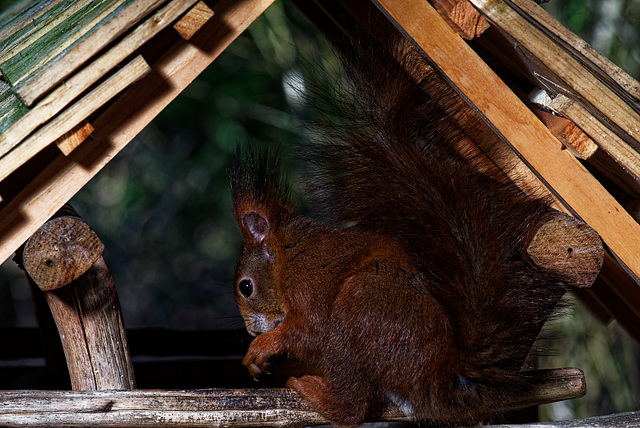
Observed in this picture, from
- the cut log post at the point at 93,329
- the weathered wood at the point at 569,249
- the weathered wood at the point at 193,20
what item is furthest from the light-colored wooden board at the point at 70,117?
the weathered wood at the point at 569,249

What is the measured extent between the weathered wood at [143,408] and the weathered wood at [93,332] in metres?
0.12

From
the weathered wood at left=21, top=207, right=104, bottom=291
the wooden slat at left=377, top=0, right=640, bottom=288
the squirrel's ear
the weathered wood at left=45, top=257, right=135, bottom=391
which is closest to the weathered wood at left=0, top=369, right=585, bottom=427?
the weathered wood at left=45, top=257, right=135, bottom=391

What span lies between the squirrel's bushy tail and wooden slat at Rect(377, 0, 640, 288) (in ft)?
0.52

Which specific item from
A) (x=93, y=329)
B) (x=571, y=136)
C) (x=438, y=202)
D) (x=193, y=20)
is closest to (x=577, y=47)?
(x=571, y=136)

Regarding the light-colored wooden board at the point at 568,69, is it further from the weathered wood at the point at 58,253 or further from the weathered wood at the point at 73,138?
the weathered wood at the point at 58,253

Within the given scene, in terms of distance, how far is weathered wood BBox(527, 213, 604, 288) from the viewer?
1378 mm

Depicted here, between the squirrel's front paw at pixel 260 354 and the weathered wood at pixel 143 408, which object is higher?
the weathered wood at pixel 143 408

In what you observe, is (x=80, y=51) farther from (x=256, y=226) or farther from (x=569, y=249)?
(x=569, y=249)

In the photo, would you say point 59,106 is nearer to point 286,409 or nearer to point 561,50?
point 286,409

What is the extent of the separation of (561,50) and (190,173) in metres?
2.64

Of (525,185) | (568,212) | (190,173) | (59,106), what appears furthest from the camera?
(190,173)

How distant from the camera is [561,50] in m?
1.17

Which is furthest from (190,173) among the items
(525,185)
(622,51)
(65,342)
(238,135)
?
(622,51)

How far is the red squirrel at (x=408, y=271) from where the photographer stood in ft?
4.60
